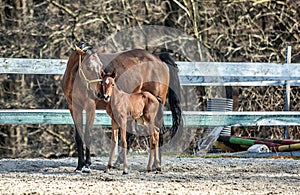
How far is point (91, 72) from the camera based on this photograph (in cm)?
693

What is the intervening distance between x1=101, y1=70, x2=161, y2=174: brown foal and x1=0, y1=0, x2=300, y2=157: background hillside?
6.70 m

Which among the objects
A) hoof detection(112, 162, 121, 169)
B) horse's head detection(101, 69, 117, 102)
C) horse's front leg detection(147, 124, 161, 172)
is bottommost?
hoof detection(112, 162, 121, 169)

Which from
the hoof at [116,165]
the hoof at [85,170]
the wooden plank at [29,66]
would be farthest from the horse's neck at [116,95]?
the wooden plank at [29,66]

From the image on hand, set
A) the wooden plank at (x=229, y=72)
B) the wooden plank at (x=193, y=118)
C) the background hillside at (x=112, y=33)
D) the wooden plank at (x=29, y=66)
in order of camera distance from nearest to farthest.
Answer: the wooden plank at (x=193, y=118) → the wooden plank at (x=29, y=66) → the wooden plank at (x=229, y=72) → the background hillside at (x=112, y=33)

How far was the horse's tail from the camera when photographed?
797 centimetres

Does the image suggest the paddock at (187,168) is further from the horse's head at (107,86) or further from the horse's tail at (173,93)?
the horse's head at (107,86)

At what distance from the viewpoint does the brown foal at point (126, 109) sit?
22.4 ft

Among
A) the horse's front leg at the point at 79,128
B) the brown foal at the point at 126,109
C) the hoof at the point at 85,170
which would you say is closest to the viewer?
the brown foal at the point at 126,109

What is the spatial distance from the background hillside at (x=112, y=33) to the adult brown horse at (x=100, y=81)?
5.93 meters

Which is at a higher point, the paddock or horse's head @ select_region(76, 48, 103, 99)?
horse's head @ select_region(76, 48, 103, 99)

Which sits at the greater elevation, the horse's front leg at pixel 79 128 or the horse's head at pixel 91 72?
the horse's head at pixel 91 72

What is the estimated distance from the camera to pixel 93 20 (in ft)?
46.8

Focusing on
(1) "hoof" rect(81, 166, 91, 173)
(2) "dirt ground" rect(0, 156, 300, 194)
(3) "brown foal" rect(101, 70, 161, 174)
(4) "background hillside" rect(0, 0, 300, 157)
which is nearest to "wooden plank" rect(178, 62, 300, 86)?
(2) "dirt ground" rect(0, 156, 300, 194)

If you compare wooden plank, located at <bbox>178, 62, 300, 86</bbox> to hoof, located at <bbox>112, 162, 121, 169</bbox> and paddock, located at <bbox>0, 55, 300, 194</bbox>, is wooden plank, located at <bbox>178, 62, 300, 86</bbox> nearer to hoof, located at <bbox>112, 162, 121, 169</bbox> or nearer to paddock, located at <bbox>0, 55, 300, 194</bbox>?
paddock, located at <bbox>0, 55, 300, 194</bbox>
